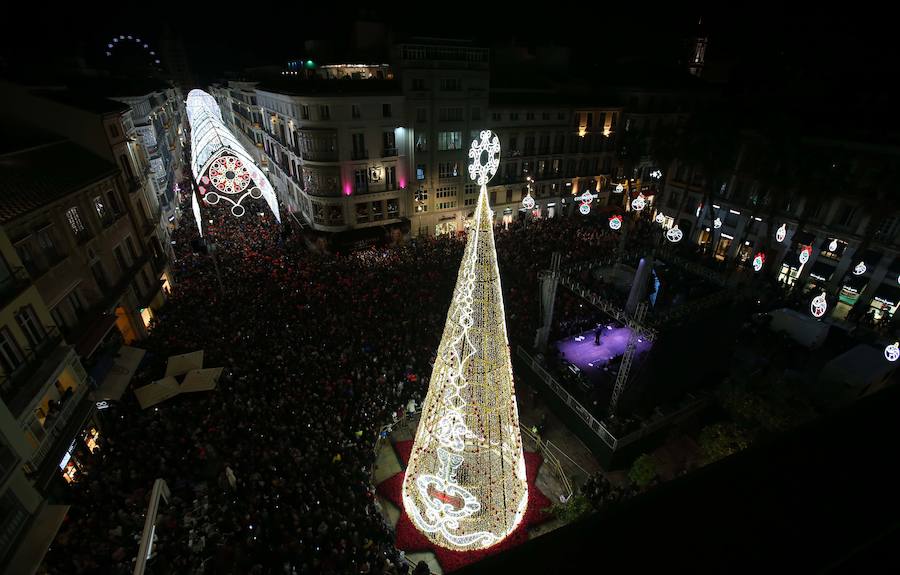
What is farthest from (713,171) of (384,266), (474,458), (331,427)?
(331,427)

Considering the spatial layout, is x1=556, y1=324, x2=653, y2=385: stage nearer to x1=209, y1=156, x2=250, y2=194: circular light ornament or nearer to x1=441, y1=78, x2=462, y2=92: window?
x1=441, y1=78, x2=462, y2=92: window

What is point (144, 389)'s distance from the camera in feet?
51.6

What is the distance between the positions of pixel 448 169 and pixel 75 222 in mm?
24906

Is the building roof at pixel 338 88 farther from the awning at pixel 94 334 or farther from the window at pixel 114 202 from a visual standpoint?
the awning at pixel 94 334

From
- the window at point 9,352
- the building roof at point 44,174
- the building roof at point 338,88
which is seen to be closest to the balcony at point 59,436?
the window at point 9,352

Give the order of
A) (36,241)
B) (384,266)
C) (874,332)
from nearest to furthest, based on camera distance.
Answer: (36,241) → (874,332) → (384,266)

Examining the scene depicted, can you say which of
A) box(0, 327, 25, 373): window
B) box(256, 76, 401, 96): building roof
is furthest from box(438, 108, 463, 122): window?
box(0, 327, 25, 373): window

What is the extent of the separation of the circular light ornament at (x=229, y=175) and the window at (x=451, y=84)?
1625 cm

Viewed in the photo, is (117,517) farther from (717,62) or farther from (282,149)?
(717,62)

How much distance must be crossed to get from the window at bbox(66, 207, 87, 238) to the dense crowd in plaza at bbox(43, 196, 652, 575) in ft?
17.6

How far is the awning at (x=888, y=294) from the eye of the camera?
976 inches

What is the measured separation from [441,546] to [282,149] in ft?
115

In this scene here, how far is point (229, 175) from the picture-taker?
26.3m

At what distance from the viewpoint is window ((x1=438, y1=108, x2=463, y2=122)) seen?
108 ft
